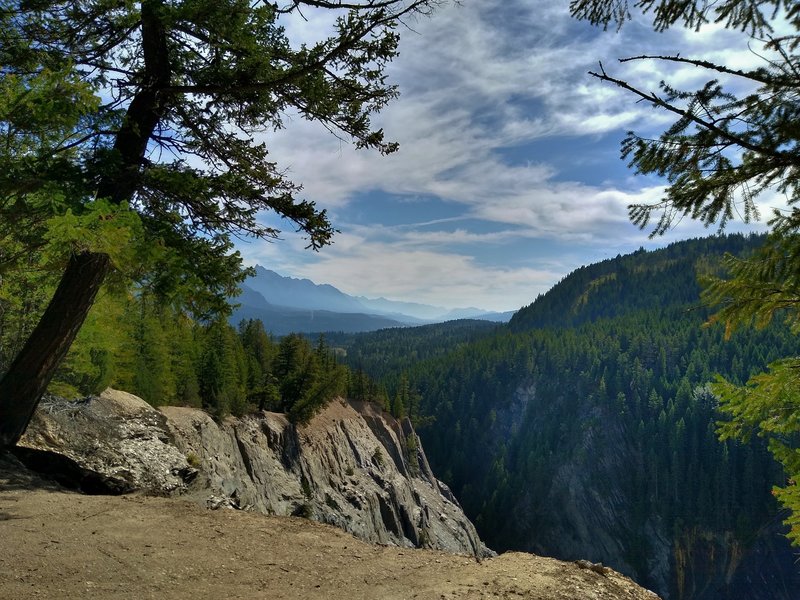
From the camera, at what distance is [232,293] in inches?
334

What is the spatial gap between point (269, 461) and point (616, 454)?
102462 millimetres

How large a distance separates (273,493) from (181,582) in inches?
1025

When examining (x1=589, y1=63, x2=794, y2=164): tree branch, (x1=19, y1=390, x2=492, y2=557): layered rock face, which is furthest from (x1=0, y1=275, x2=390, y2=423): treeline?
(x1=589, y1=63, x2=794, y2=164): tree branch

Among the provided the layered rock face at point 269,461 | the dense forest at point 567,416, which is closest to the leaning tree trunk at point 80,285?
the layered rock face at point 269,461

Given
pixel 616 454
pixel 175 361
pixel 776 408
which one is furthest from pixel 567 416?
pixel 776 408

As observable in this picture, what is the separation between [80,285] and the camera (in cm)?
800

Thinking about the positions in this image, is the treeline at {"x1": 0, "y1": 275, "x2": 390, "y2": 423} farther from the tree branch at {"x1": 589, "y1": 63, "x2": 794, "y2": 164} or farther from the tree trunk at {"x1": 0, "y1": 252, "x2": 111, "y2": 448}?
the tree branch at {"x1": 589, "y1": 63, "x2": 794, "y2": 164}

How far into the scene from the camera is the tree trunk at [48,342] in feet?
26.1

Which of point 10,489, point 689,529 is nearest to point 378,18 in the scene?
point 10,489

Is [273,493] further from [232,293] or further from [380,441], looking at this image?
[380,441]

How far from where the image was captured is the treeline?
701 inches

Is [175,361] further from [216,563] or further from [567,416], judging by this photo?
[567,416]

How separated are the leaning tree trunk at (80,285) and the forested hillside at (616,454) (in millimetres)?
78616

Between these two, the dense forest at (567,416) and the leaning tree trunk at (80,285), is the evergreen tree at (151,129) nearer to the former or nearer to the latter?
the leaning tree trunk at (80,285)
